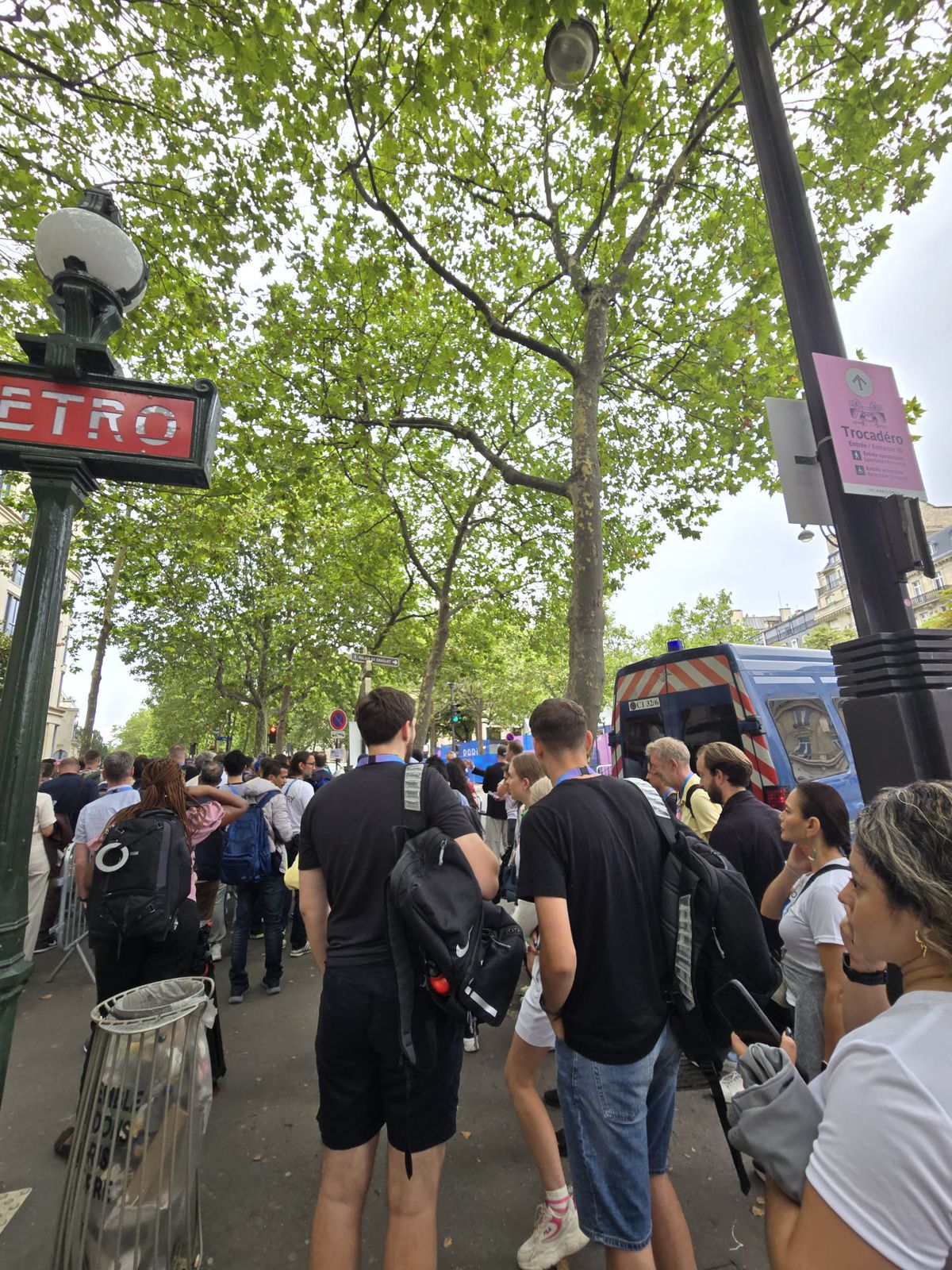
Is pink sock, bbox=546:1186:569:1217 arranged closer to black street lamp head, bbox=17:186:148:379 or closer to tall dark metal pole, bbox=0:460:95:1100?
tall dark metal pole, bbox=0:460:95:1100

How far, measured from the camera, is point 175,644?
22.2 metres

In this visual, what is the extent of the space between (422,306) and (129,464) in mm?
7774

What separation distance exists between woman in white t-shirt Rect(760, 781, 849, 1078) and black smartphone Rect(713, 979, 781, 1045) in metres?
0.82

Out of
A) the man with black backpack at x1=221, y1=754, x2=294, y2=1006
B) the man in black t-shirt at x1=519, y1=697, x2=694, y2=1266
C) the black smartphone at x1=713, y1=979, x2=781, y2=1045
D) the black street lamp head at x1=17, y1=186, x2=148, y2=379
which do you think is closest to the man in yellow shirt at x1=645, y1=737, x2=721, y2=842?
the man in black t-shirt at x1=519, y1=697, x2=694, y2=1266

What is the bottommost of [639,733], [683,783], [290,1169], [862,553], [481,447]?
[290,1169]

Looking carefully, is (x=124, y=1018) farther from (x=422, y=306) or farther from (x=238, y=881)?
(x=422, y=306)

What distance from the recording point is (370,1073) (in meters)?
2.08

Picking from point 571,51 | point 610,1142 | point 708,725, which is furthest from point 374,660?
point 610,1142

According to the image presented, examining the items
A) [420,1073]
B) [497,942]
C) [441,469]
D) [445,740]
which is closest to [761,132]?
[497,942]

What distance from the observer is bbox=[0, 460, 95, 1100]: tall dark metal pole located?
201 centimetres

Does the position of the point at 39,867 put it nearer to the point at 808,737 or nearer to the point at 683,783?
the point at 683,783

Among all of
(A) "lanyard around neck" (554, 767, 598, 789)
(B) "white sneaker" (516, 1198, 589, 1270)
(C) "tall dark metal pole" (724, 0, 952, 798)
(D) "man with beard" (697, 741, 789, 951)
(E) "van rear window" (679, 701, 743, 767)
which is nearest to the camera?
(C) "tall dark metal pole" (724, 0, 952, 798)

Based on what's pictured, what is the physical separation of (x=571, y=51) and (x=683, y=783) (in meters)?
5.38

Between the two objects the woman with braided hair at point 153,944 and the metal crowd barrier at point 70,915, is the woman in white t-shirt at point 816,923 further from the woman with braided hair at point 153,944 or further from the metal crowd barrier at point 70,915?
the metal crowd barrier at point 70,915
